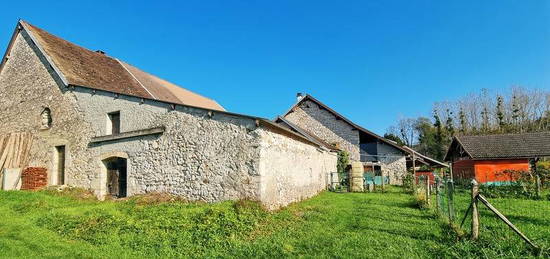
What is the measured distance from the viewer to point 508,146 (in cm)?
2247

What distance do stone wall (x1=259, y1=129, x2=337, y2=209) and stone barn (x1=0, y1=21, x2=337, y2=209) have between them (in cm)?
3

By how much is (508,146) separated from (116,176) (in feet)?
80.0

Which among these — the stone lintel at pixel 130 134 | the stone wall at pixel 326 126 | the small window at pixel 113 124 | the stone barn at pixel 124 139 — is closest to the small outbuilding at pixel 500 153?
the stone wall at pixel 326 126

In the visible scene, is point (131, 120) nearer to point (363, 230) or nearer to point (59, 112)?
point (59, 112)

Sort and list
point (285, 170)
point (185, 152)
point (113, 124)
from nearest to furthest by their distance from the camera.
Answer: point (185, 152), point (285, 170), point (113, 124)

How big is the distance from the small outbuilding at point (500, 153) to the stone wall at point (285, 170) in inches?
502

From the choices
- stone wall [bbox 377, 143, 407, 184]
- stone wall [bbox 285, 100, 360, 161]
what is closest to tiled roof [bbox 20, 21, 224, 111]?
stone wall [bbox 285, 100, 360, 161]

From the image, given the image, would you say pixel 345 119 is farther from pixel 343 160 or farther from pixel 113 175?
pixel 113 175

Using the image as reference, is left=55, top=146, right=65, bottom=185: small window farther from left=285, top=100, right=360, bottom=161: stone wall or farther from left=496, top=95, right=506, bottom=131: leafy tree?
left=496, top=95, right=506, bottom=131: leafy tree

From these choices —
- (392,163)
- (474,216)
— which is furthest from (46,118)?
(392,163)

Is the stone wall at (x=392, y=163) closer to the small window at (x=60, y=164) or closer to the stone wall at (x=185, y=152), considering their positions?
the stone wall at (x=185, y=152)

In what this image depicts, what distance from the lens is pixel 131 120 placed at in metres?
11.4

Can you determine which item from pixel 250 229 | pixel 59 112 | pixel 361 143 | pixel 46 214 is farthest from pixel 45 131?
pixel 361 143

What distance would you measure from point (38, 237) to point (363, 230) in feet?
22.9
